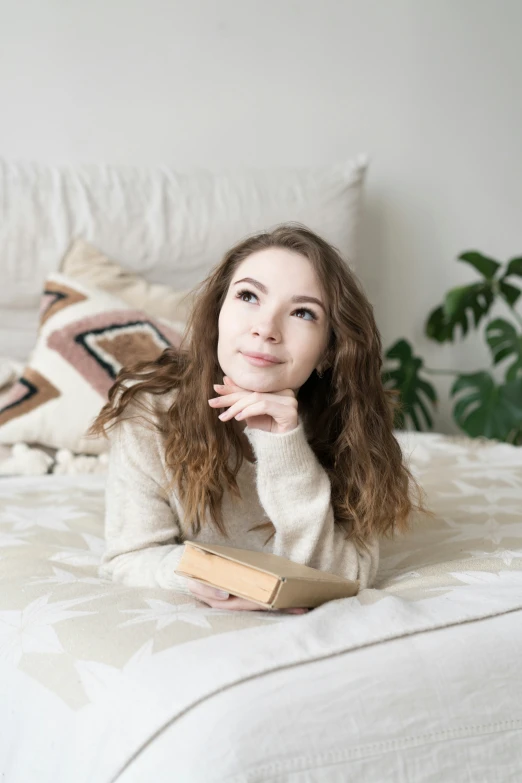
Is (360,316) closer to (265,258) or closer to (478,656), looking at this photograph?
(265,258)

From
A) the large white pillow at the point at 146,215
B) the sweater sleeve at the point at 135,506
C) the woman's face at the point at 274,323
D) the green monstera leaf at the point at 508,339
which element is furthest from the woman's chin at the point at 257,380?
the green monstera leaf at the point at 508,339

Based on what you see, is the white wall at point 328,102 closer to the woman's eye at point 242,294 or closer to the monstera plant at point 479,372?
the monstera plant at point 479,372

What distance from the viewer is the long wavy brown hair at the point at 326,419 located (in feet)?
3.67

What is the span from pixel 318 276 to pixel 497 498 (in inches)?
27.2

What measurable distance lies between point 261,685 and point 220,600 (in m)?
0.21

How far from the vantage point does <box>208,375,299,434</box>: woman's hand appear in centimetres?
104

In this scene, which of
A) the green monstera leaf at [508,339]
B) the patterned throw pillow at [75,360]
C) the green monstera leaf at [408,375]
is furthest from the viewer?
the green monstera leaf at [408,375]

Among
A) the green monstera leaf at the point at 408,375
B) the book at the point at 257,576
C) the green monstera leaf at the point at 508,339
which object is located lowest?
the green monstera leaf at the point at 408,375

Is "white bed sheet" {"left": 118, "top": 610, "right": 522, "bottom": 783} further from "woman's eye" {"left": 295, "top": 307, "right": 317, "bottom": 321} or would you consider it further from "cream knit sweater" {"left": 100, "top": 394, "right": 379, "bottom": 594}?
"woman's eye" {"left": 295, "top": 307, "right": 317, "bottom": 321}

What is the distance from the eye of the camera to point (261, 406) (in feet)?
3.42

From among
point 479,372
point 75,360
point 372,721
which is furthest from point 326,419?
point 479,372

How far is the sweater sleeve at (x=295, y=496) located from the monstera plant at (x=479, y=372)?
4.13ft

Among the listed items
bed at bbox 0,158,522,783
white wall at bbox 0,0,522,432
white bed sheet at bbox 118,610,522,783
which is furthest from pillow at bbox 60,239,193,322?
white bed sheet at bbox 118,610,522,783

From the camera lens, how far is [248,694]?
739 millimetres
